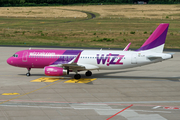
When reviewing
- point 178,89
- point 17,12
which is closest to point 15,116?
point 178,89

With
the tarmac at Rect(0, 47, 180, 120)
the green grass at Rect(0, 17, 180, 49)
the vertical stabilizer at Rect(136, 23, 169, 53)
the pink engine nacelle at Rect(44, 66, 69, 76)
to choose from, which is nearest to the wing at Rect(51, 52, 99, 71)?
the pink engine nacelle at Rect(44, 66, 69, 76)

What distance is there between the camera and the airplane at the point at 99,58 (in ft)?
148

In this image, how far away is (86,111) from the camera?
101 feet

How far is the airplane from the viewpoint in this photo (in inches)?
1780

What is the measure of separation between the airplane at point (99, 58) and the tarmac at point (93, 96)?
2.31 meters

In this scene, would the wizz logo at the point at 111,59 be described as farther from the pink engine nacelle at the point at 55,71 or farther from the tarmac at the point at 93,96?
the pink engine nacelle at the point at 55,71

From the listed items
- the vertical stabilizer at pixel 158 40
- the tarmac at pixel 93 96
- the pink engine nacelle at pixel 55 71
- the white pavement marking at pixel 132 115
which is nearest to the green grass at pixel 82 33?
the tarmac at pixel 93 96

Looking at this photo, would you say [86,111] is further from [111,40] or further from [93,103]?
[111,40]

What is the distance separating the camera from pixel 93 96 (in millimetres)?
36688

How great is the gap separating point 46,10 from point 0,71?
141 m

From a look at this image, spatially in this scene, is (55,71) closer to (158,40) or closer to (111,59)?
(111,59)

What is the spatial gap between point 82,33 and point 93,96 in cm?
8083

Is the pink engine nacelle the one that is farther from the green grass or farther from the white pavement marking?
the green grass

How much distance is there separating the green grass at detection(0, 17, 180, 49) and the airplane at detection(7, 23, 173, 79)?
146 feet
